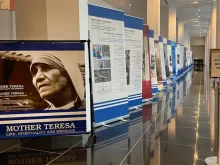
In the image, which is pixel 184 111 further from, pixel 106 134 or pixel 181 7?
pixel 181 7

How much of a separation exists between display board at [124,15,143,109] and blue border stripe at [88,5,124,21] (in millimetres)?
977

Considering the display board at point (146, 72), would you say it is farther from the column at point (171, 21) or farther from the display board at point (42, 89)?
the column at point (171, 21)

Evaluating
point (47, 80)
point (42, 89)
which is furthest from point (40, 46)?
point (42, 89)

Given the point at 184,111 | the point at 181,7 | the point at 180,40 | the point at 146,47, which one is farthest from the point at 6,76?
the point at 180,40

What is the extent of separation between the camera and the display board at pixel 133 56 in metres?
6.27

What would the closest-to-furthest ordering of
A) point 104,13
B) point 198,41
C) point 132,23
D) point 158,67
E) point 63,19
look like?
point 63,19 < point 104,13 < point 132,23 < point 158,67 < point 198,41

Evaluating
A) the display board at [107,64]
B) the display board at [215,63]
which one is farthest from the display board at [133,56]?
the display board at [215,63]

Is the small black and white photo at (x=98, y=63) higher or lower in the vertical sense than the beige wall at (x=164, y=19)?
lower

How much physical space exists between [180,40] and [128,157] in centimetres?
2602

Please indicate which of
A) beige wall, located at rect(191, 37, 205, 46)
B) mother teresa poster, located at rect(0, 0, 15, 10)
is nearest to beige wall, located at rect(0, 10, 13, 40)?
mother teresa poster, located at rect(0, 0, 15, 10)

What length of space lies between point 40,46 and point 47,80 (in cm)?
53

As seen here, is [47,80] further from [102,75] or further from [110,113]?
[110,113]

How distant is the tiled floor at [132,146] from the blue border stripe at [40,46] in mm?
1488

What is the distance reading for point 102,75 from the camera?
15.6ft
